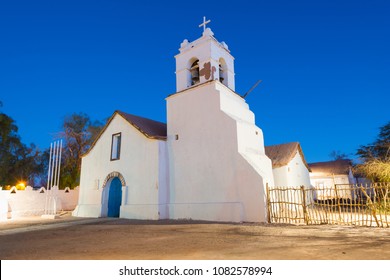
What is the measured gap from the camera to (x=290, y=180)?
18.9m

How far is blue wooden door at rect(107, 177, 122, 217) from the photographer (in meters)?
15.4

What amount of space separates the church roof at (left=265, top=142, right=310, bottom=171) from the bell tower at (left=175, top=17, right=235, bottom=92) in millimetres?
7489

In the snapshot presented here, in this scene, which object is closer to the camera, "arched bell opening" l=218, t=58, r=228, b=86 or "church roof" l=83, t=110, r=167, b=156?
"church roof" l=83, t=110, r=167, b=156

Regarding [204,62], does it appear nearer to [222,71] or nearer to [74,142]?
[222,71]

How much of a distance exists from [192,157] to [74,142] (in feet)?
67.6

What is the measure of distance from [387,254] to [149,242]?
202 inches

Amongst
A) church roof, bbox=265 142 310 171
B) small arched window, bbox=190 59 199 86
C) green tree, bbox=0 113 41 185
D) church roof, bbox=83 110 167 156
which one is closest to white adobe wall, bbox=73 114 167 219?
church roof, bbox=83 110 167 156

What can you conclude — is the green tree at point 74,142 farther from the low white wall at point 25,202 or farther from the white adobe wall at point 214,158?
the white adobe wall at point 214,158

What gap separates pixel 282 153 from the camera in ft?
65.6

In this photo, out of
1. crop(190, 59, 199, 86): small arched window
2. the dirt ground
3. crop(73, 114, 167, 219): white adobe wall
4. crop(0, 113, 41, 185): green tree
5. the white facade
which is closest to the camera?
the dirt ground

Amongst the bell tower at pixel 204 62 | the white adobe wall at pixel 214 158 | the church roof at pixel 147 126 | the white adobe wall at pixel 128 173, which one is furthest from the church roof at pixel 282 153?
the white adobe wall at pixel 128 173

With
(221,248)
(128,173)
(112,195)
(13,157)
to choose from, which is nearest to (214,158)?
(128,173)

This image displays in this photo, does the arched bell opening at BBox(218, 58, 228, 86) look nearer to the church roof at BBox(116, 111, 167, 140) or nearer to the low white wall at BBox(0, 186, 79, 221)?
the church roof at BBox(116, 111, 167, 140)

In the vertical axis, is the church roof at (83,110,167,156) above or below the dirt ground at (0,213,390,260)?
above
